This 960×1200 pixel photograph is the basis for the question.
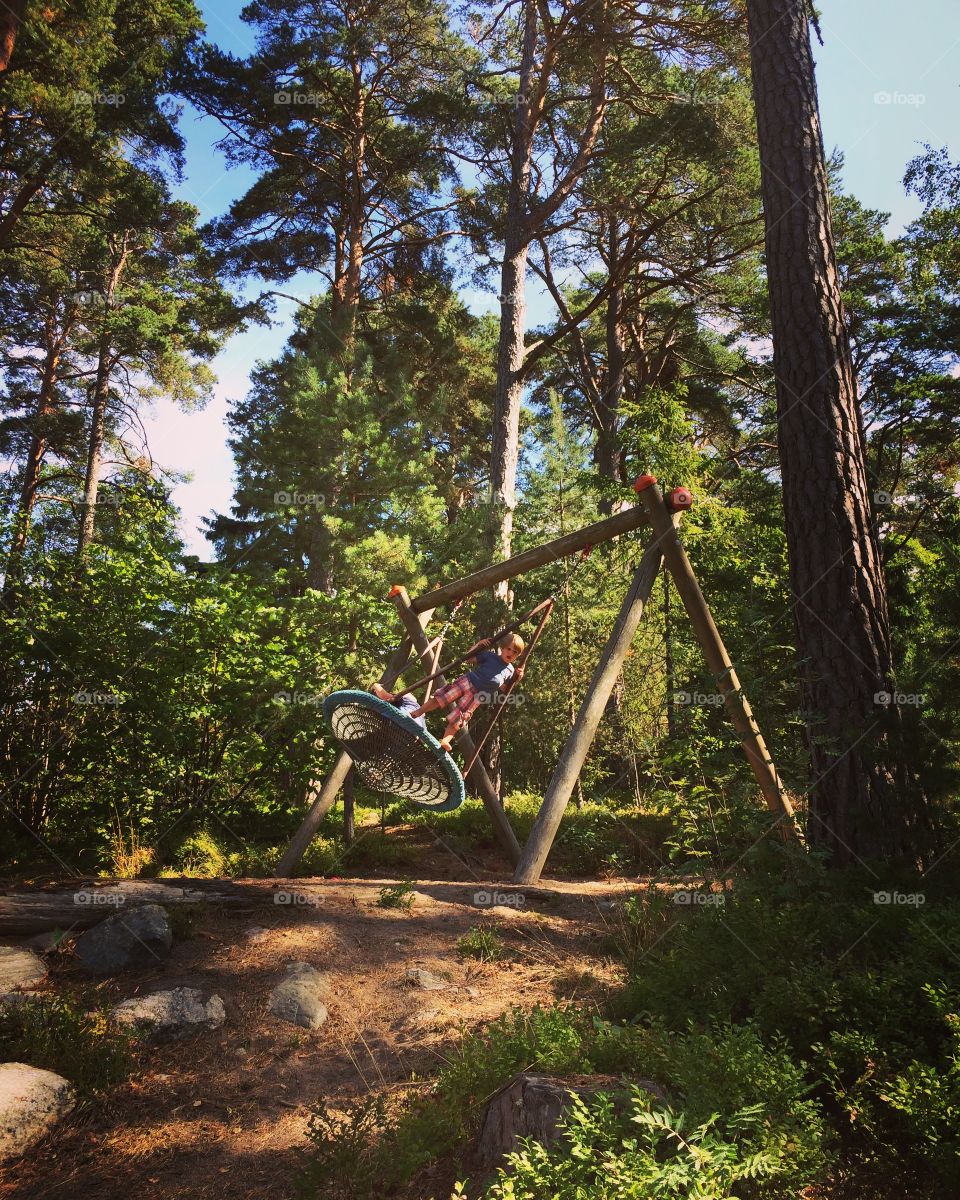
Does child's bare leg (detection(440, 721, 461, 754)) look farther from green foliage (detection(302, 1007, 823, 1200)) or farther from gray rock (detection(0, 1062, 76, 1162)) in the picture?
gray rock (detection(0, 1062, 76, 1162))

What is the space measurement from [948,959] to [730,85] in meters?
13.3

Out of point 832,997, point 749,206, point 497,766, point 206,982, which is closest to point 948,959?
point 832,997

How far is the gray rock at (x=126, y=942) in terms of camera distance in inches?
187

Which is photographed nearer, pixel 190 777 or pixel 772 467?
pixel 190 777

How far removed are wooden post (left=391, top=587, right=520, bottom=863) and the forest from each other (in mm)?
134

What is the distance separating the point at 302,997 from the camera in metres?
4.60

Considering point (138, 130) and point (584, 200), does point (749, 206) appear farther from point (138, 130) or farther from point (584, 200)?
point (138, 130)

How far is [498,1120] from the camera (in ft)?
9.73

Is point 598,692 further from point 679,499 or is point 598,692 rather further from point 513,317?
point 513,317

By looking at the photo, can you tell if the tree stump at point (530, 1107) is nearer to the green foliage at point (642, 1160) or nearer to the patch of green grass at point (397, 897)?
the green foliage at point (642, 1160)

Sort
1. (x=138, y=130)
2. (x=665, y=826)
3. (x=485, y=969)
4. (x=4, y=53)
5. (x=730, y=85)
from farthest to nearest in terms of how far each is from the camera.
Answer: (x=138, y=130), (x=730, y=85), (x=665, y=826), (x=4, y=53), (x=485, y=969)

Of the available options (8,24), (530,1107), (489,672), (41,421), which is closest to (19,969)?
(530,1107)

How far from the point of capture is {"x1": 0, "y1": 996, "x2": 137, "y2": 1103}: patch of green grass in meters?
3.71

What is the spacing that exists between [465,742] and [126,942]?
313cm
